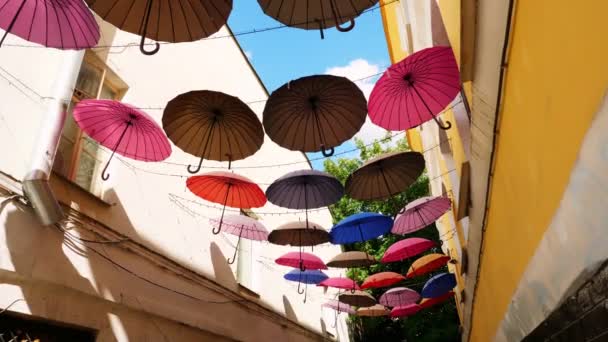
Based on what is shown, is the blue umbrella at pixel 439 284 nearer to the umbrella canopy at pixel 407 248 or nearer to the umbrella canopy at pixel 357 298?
the umbrella canopy at pixel 357 298

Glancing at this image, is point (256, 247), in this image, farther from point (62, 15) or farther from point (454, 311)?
point (454, 311)

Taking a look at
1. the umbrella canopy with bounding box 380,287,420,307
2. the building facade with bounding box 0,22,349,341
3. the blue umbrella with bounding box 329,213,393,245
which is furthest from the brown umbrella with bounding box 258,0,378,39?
the umbrella canopy with bounding box 380,287,420,307

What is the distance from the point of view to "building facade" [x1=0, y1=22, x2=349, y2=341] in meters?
4.43

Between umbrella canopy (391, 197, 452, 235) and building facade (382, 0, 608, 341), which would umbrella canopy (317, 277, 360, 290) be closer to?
umbrella canopy (391, 197, 452, 235)

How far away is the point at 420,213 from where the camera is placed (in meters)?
7.68

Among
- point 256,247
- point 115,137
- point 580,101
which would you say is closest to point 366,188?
point 115,137

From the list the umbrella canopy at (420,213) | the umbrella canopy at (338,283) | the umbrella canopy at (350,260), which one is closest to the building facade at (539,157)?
the umbrella canopy at (420,213)

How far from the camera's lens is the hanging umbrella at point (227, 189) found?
626 centimetres

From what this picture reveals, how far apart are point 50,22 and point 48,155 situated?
A: 145cm

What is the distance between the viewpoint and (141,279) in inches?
238

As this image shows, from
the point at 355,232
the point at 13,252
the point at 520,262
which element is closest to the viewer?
the point at 520,262

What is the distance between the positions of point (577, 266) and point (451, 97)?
2853 millimetres

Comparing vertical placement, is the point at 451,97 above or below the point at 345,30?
above

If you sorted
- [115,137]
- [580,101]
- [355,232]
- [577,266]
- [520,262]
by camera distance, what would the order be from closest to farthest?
[580,101], [577,266], [520,262], [115,137], [355,232]
